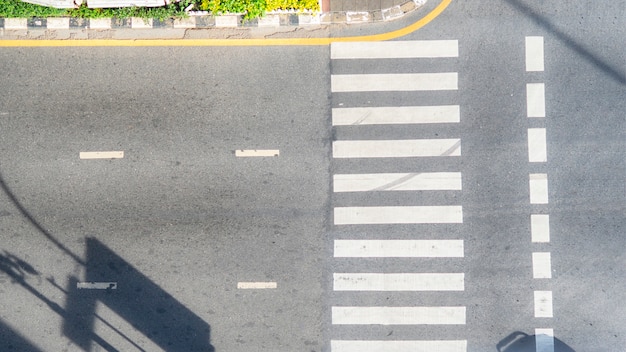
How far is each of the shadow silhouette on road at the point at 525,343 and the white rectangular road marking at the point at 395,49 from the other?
599cm

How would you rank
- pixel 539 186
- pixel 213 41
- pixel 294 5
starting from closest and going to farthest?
pixel 294 5, pixel 539 186, pixel 213 41

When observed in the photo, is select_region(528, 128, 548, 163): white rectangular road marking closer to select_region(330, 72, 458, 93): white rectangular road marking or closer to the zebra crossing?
the zebra crossing

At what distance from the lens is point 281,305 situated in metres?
12.2

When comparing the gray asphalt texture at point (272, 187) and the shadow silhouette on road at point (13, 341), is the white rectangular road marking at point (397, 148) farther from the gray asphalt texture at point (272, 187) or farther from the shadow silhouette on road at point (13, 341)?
the shadow silhouette on road at point (13, 341)

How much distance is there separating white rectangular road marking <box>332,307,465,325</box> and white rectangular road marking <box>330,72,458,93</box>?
457cm

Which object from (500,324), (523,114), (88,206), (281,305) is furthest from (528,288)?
(88,206)

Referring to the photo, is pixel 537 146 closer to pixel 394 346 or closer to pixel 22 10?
pixel 394 346

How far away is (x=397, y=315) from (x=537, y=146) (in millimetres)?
4552

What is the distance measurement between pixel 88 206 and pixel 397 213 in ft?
21.1

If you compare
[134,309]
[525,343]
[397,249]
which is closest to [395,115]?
[397,249]

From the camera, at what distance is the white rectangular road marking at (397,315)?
12.1 metres

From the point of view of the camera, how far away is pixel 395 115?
39.7 feet

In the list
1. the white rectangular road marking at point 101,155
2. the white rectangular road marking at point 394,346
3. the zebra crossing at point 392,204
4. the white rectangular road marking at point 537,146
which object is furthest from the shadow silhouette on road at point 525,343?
the white rectangular road marking at point 101,155

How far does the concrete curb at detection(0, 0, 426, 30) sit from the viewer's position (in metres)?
12.2
